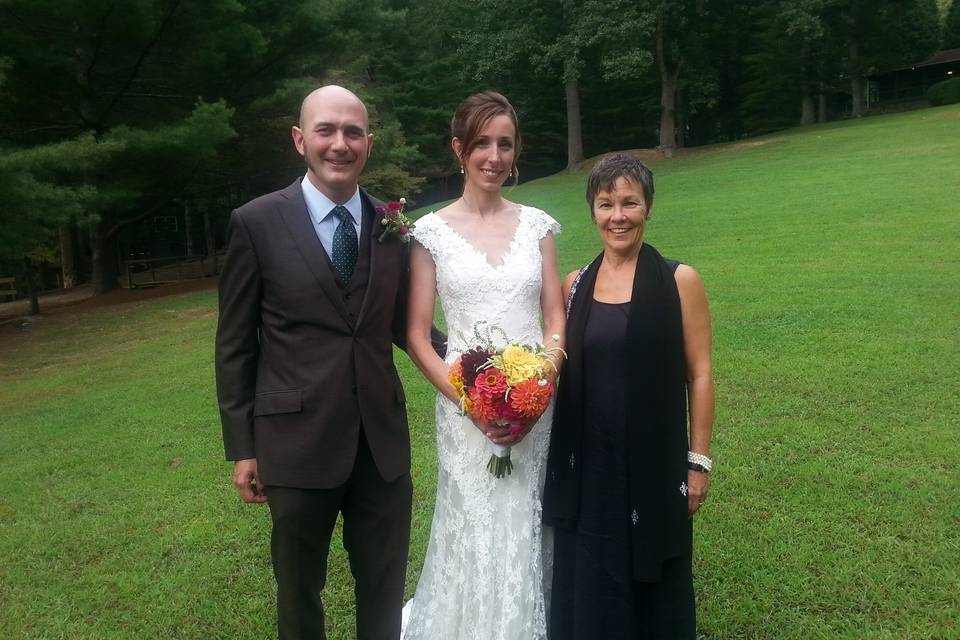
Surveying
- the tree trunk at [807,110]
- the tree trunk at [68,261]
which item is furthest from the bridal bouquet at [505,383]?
the tree trunk at [807,110]

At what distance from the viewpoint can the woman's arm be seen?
113 inches

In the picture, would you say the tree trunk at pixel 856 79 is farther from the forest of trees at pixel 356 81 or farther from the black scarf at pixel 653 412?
the black scarf at pixel 653 412

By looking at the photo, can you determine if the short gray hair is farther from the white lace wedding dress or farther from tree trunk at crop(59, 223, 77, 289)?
tree trunk at crop(59, 223, 77, 289)

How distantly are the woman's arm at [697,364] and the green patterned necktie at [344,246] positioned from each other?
1228 mm

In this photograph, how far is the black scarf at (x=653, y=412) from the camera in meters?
2.78

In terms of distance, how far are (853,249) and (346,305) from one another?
37.0ft

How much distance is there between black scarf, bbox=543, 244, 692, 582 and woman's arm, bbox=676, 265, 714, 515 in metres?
0.04

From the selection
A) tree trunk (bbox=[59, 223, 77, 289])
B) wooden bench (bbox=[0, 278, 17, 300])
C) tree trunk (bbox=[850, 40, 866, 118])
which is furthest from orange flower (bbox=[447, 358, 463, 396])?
tree trunk (bbox=[850, 40, 866, 118])

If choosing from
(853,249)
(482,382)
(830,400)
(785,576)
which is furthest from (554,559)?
(853,249)

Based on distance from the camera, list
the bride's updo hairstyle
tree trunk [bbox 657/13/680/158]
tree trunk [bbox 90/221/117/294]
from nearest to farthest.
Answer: the bride's updo hairstyle → tree trunk [bbox 90/221/117/294] → tree trunk [bbox 657/13/680/158]

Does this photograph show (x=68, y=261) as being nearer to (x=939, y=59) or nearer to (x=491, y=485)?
(x=491, y=485)

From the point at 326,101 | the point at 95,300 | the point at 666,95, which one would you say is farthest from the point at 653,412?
the point at 666,95

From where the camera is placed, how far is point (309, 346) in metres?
2.75

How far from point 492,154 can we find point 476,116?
0.53ft
